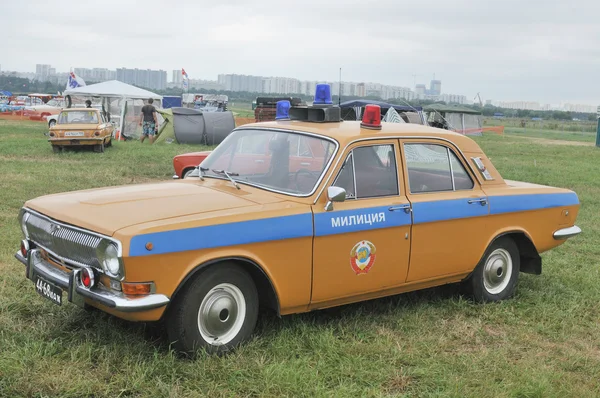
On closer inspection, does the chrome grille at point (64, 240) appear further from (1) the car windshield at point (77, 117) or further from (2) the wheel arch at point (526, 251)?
(1) the car windshield at point (77, 117)

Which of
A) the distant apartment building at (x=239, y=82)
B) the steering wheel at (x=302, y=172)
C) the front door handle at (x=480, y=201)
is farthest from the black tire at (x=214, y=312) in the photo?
the distant apartment building at (x=239, y=82)

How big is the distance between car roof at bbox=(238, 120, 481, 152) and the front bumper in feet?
6.33

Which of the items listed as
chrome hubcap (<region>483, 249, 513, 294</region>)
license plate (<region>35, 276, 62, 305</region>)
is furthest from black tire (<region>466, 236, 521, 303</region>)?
license plate (<region>35, 276, 62, 305</region>)

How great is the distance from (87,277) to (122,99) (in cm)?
2431

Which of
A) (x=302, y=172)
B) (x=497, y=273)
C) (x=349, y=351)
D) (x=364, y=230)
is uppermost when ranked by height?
(x=302, y=172)

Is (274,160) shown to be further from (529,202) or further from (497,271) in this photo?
(529,202)

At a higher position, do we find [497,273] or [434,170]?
[434,170]

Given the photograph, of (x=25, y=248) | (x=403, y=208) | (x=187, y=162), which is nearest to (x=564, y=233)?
(x=403, y=208)

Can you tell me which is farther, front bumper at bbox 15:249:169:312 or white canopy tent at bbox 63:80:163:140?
white canopy tent at bbox 63:80:163:140

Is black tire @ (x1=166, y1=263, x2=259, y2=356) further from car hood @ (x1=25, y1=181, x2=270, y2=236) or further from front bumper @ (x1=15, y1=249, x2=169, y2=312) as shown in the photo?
car hood @ (x1=25, y1=181, x2=270, y2=236)

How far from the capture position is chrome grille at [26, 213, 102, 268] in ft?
13.1

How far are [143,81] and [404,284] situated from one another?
576 ft

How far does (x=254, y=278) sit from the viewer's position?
14.8 feet

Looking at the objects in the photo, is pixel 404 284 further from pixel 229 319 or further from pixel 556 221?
pixel 556 221
